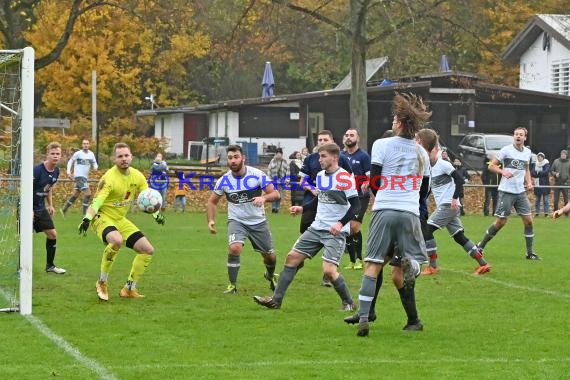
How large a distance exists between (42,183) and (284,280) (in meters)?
5.17

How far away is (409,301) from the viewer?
9742 mm

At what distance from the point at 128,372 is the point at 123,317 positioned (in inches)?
114

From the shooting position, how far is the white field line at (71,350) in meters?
7.79

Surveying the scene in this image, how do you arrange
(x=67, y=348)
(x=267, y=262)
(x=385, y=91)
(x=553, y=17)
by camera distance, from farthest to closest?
(x=553, y=17), (x=385, y=91), (x=267, y=262), (x=67, y=348)

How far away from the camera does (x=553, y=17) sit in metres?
46.3

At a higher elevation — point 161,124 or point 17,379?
point 161,124

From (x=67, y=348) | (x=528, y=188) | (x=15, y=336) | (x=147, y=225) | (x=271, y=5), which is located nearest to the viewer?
(x=67, y=348)

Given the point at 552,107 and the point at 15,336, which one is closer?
the point at 15,336

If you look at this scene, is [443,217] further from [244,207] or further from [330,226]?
[330,226]

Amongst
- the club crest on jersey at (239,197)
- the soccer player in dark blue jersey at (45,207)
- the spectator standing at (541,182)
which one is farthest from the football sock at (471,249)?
the spectator standing at (541,182)

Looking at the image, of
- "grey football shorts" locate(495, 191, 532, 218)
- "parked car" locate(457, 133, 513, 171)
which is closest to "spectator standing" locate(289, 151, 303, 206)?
"parked car" locate(457, 133, 513, 171)

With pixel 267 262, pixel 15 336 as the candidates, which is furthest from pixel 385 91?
pixel 15 336

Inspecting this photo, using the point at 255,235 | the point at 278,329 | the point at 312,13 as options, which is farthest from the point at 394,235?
the point at 312,13

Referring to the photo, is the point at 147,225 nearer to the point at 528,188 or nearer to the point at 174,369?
the point at 528,188
